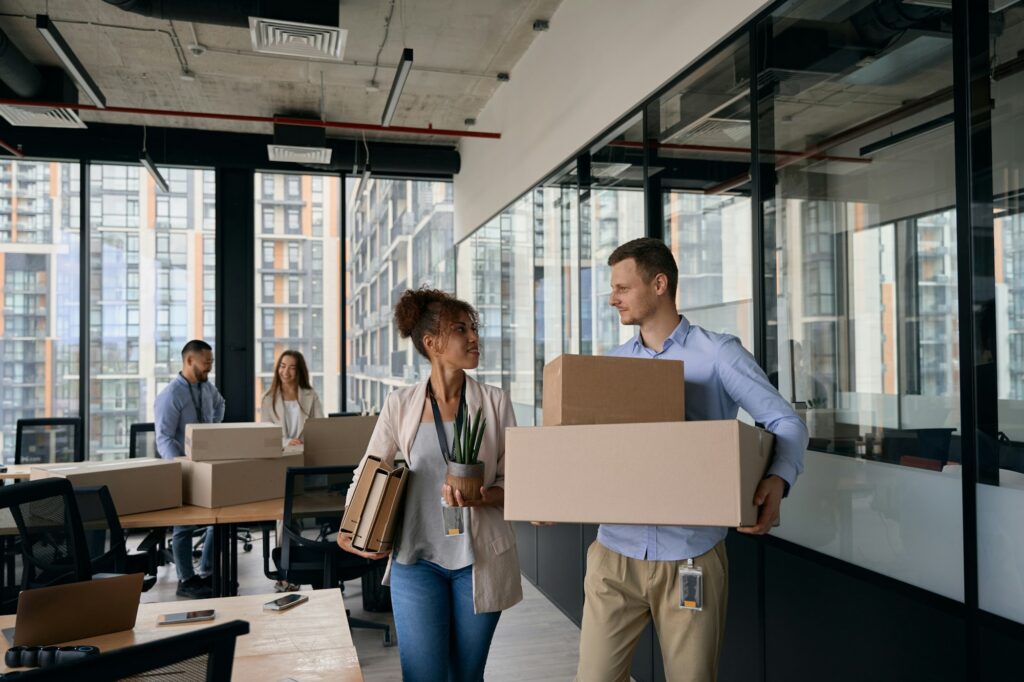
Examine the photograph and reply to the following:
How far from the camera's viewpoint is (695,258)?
3.24 metres

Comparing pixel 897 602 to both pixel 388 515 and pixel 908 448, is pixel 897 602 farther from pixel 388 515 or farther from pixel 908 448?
pixel 388 515

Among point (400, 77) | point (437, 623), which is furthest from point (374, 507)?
point (400, 77)

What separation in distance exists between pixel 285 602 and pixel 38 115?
4.93 metres

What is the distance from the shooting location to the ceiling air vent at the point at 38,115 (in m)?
→ 5.31

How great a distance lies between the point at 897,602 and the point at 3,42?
6096 mm

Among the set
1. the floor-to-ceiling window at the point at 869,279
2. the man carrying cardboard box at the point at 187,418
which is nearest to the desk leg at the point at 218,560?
the man carrying cardboard box at the point at 187,418

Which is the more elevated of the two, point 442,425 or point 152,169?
point 152,169

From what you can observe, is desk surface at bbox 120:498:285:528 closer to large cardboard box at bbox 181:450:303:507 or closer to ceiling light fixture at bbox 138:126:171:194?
large cardboard box at bbox 181:450:303:507

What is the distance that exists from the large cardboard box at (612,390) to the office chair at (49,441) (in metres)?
6.04

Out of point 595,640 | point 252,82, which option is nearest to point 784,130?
point 595,640

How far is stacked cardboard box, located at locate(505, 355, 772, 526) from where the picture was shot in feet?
4.68

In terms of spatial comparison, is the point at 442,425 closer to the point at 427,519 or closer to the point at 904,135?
the point at 427,519

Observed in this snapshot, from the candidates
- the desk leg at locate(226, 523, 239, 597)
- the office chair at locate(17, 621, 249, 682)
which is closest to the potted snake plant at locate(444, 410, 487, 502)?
the office chair at locate(17, 621, 249, 682)

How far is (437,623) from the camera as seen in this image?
2.06 metres
